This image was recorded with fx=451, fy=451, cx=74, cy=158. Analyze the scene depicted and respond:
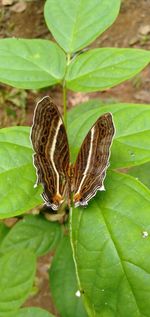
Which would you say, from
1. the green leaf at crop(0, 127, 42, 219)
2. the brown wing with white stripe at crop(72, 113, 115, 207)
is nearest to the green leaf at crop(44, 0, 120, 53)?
the green leaf at crop(0, 127, 42, 219)

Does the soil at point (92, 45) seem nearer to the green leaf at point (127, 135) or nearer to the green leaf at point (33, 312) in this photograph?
the green leaf at point (127, 135)

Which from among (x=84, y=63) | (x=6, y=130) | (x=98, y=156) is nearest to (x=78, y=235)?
(x=98, y=156)

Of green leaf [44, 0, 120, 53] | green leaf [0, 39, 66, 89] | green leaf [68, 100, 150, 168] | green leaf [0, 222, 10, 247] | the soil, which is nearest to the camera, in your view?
green leaf [68, 100, 150, 168]

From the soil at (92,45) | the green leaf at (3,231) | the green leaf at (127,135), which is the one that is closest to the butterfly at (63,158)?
the green leaf at (127,135)

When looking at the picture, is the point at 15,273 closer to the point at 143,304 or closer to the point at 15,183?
the point at 15,183

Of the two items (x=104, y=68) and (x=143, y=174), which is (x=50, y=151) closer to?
(x=104, y=68)

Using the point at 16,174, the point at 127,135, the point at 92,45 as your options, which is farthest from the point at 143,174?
the point at 92,45

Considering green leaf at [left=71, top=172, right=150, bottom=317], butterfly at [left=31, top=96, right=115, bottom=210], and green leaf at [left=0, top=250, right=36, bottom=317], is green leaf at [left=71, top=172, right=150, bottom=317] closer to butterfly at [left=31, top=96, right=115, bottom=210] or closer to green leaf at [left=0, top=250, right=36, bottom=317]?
butterfly at [left=31, top=96, right=115, bottom=210]
